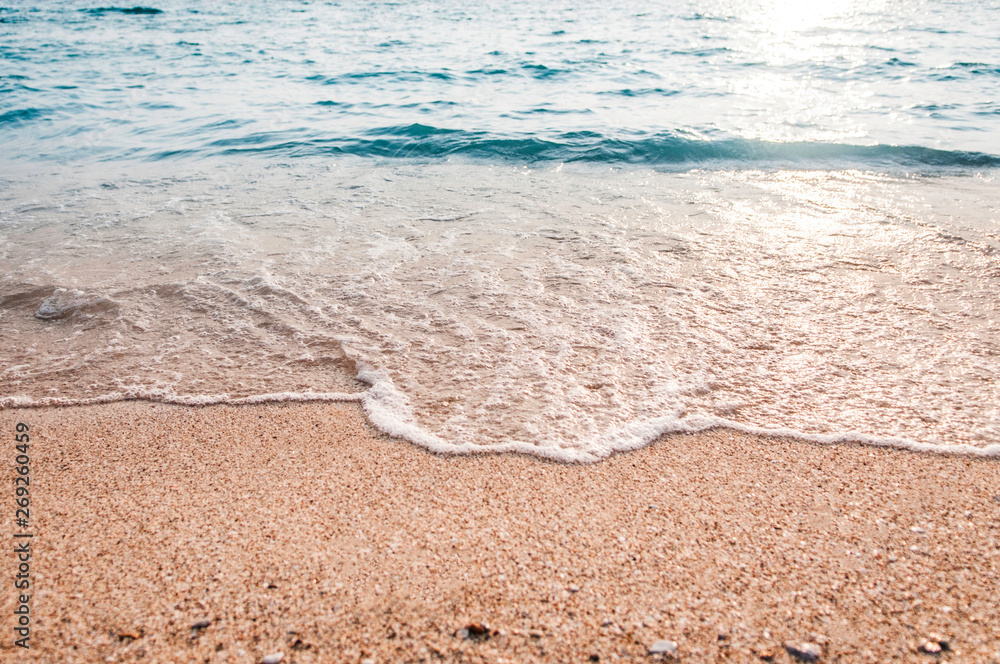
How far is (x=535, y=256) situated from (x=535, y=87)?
8.20 metres

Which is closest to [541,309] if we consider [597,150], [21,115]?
[597,150]

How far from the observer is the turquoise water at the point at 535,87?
7395 mm

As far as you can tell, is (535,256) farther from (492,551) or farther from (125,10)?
(125,10)

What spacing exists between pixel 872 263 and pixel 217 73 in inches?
537

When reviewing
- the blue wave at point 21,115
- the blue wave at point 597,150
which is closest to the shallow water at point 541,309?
the blue wave at point 597,150

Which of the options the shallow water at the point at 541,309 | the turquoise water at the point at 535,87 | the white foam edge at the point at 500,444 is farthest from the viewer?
the turquoise water at the point at 535,87

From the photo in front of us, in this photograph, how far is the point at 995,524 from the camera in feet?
6.14

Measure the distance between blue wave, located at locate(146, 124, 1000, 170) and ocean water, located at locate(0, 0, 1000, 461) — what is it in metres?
0.05

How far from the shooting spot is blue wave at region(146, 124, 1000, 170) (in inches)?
256

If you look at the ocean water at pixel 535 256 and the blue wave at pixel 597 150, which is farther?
the blue wave at pixel 597 150

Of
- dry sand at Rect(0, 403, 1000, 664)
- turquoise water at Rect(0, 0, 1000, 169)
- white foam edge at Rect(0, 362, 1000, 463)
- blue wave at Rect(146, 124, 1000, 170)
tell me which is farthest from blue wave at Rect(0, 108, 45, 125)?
dry sand at Rect(0, 403, 1000, 664)

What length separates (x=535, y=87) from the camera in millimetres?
11195

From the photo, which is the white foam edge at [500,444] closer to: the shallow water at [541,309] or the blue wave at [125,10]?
the shallow water at [541,309]

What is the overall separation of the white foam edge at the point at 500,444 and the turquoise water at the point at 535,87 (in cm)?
495
